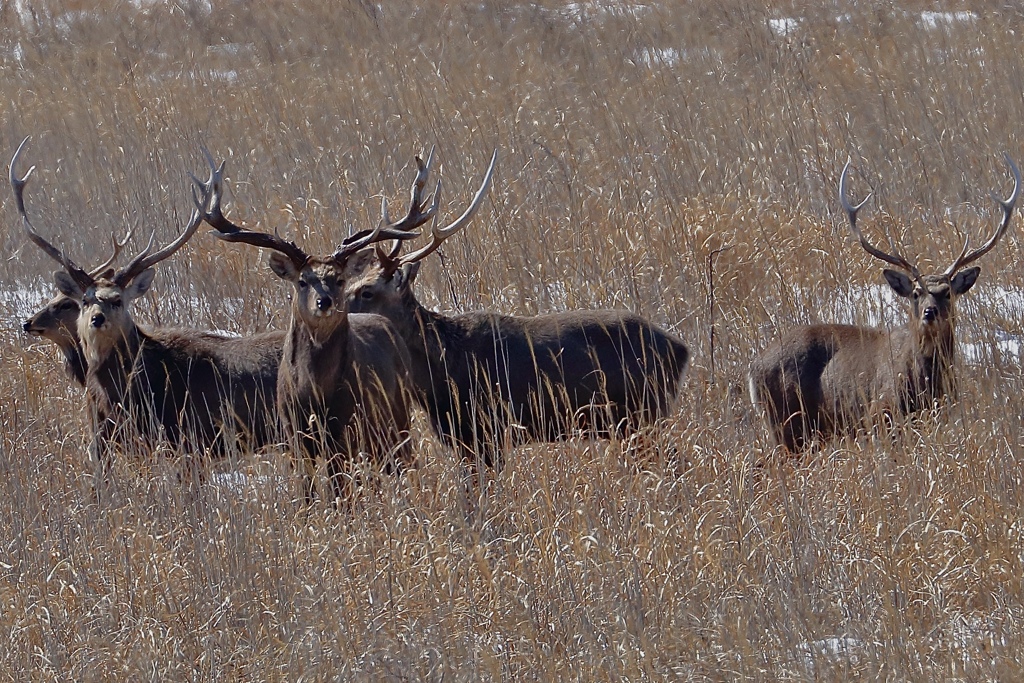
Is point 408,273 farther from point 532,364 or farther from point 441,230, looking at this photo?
point 532,364

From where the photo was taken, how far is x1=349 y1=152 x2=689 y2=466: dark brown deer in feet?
23.1

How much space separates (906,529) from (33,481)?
3.53 m

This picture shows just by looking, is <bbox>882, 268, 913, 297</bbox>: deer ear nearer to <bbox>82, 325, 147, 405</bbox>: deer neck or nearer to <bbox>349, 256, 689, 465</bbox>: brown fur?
<bbox>349, 256, 689, 465</bbox>: brown fur

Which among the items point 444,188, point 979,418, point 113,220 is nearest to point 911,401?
point 979,418

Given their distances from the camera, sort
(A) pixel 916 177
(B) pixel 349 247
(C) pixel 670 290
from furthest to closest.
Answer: (A) pixel 916 177, (C) pixel 670 290, (B) pixel 349 247

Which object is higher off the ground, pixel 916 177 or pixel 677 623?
pixel 916 177

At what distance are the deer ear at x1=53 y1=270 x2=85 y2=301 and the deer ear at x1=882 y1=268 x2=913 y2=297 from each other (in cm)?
403

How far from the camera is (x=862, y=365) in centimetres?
729

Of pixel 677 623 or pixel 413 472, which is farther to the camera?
pixel 413 472

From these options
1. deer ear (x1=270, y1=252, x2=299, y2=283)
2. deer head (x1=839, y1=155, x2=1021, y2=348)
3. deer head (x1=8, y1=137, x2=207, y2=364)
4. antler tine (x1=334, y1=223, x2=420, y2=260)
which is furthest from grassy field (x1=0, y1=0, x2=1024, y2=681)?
antler tine (x1=334, y1=223, x2=420, y2=260)

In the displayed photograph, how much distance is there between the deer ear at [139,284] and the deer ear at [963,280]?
Result: 401cm

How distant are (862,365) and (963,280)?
65 centimetres

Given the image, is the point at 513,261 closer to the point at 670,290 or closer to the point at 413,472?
the point at 670,290

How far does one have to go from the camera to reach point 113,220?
1109 centimetres
